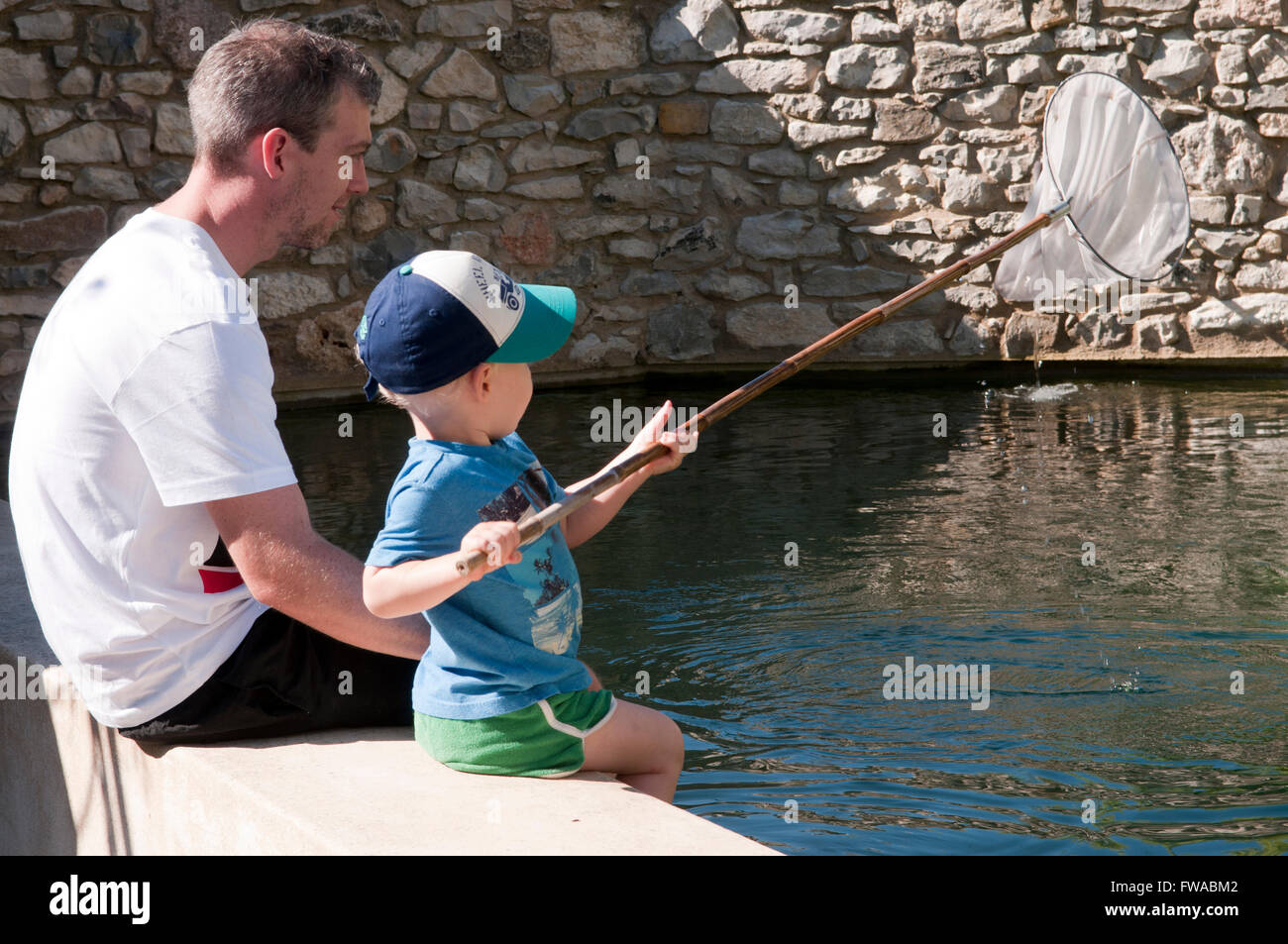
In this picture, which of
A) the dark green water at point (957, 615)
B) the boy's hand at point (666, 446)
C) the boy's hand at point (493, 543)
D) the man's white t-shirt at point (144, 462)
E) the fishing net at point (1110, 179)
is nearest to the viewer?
the boy's hand at point (493, 543)

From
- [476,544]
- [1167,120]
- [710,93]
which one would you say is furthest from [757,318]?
[476,544]

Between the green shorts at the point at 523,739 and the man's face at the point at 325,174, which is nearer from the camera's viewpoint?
the green shorts at the point at 523,739

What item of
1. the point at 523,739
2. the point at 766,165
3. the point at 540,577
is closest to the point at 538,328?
the point at 540,577

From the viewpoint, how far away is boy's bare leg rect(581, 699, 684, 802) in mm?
1824

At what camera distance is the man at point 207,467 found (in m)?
1.67

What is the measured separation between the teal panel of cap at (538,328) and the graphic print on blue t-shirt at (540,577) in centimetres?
16

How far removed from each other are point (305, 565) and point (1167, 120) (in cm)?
668

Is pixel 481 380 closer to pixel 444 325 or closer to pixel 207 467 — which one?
pixel 444 325

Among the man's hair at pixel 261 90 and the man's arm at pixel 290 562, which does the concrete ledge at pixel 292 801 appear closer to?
the man's arm at pixel 290 562

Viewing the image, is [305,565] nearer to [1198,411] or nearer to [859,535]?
[859,535]

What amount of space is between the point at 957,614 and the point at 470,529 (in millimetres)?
2080

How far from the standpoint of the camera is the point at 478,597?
5.78ft

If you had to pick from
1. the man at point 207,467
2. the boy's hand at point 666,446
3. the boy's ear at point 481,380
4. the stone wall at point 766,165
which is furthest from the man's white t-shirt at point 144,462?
the stone wall at point 766,165

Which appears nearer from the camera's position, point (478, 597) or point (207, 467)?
point (207, 467)
